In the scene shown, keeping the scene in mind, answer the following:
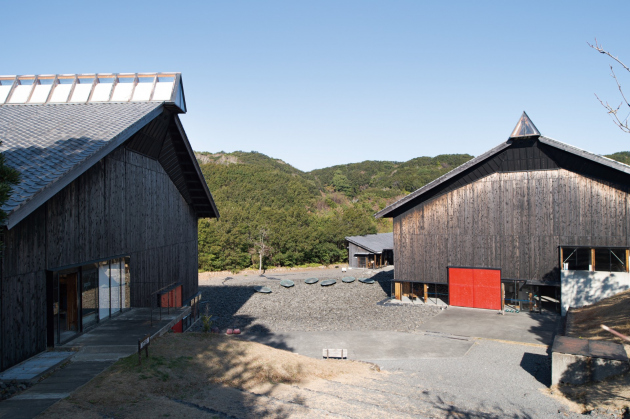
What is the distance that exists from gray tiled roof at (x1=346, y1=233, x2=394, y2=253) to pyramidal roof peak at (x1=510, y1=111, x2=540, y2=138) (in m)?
22.6

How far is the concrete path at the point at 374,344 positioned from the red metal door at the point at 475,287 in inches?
225

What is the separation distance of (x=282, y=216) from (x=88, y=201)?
38.5m

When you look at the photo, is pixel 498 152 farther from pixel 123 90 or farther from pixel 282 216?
pixel 282 216

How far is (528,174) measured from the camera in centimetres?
2136

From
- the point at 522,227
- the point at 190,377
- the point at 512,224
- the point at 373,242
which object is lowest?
the point at 190,377

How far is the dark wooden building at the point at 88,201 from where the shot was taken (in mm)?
8633

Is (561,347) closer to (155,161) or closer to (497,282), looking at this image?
(497,282)

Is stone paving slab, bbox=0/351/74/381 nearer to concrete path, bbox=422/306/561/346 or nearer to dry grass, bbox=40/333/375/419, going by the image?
dry grass, bbox=40/333/375/419

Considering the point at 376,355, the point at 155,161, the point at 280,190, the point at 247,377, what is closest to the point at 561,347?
the point at 376,355

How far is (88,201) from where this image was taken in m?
11.3

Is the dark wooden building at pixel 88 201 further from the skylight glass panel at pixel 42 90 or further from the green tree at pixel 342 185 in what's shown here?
the green tree at pixel 342 185

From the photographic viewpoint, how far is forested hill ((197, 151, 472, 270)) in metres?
43.8

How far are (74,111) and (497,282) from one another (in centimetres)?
1978

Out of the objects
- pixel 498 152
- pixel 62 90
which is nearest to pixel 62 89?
pixel 62 90
